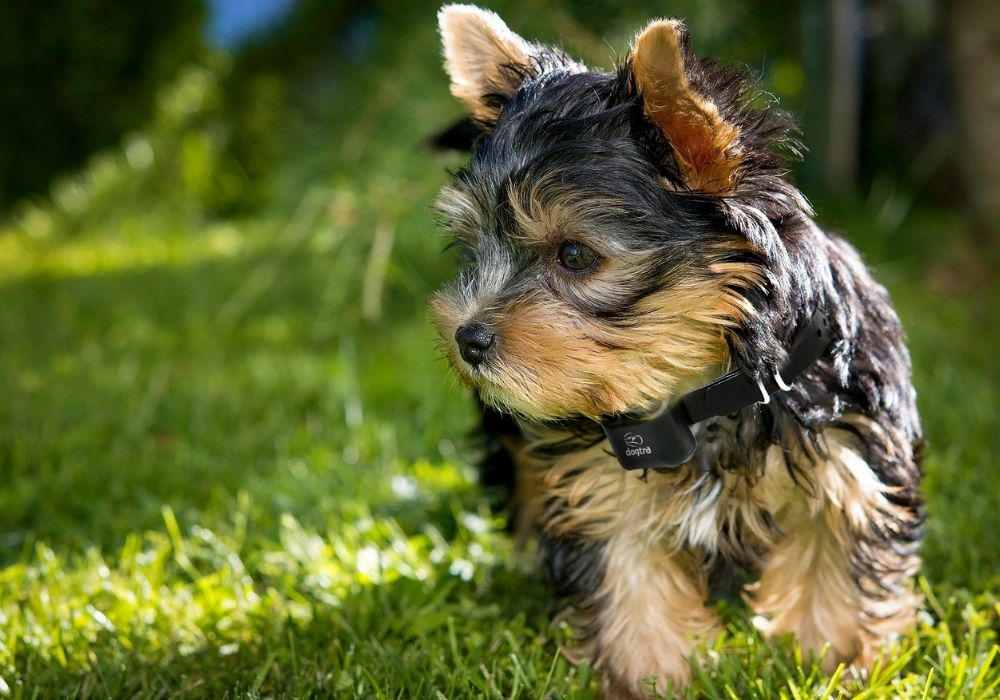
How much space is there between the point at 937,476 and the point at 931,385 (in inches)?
37.8

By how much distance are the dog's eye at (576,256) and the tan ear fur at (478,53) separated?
0.50 metres

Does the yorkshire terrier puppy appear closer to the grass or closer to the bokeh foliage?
the grass

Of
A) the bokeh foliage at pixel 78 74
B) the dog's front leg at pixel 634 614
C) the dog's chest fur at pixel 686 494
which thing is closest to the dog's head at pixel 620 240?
the dog's chest fur at pixel 686 494

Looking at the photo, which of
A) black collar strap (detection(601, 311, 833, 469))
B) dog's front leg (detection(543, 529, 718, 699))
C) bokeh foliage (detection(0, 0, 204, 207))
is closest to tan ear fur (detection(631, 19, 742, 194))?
black collar strap (detection(601, 311, 833, 469))

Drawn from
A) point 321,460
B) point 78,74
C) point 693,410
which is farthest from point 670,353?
point 78,74

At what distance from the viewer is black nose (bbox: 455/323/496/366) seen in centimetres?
230

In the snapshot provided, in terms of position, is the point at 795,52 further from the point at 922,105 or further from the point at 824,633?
the point at 824,633

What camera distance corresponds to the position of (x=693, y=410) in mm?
2379

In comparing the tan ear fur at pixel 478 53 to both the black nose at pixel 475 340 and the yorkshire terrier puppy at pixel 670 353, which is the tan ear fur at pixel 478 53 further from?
the black nose at pixel 475 340

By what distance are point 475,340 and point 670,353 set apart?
0.43m

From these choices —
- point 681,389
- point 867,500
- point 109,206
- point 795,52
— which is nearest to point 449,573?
point 681,389

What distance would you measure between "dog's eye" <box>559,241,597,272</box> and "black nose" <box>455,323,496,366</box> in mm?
234

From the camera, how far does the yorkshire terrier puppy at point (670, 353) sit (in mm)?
2234

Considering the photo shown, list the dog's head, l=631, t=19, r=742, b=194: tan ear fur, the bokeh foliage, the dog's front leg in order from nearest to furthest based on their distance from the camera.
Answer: l=631, t=19, r=742, b=194: tan ear fur, the dog's head, the dog's front leg, the bokeh foliage
